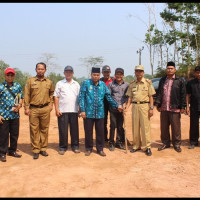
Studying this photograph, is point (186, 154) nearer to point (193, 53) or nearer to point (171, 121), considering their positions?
point (171, 121)

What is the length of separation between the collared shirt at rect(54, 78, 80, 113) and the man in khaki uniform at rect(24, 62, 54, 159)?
0.17 m

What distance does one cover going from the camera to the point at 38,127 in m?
4.80

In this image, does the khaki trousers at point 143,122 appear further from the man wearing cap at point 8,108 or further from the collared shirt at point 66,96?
the man wearing cap at point 8,108

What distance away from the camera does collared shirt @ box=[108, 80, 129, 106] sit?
17.0 feet

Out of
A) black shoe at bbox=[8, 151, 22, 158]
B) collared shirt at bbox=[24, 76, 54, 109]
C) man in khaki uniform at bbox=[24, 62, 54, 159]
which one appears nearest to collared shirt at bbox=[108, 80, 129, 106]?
man in khaki uniform at bbox=[24, 62, 54, 159]

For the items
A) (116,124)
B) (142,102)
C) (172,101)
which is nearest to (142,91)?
(142,102)

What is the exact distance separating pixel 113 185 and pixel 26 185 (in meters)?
1.22

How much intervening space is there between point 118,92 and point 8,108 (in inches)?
87.5

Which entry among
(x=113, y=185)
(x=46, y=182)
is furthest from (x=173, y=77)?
(x=46, y=182)

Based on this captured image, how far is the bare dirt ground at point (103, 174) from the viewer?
10.6 ft

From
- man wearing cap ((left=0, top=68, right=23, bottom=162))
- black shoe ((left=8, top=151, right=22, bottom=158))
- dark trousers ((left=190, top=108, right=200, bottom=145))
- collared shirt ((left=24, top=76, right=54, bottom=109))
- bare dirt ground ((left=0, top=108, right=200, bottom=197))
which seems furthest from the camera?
dark trousers ((left=190, top=108, right=200, bottom=145))

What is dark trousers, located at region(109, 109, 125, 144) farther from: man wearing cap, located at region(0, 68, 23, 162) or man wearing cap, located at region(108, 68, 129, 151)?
man wearing cap, located at region(0, 68, 23, 162)

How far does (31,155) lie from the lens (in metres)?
4.91

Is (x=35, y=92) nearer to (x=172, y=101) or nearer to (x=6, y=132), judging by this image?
(x=6, y=132)
